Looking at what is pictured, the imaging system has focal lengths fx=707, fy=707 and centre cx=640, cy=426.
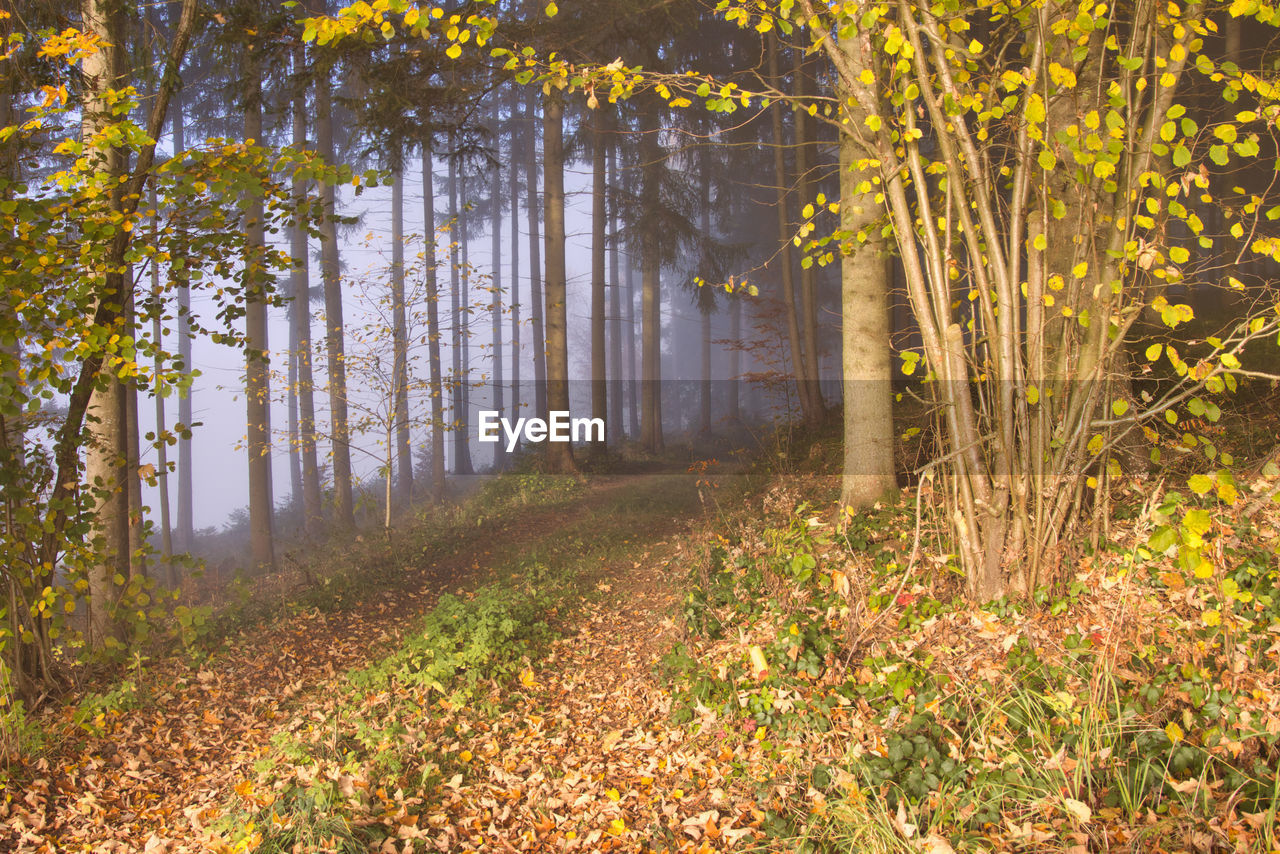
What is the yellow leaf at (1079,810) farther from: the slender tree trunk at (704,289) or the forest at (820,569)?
the slender tree trunk at (704,289)

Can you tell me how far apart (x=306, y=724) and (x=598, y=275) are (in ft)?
39.0

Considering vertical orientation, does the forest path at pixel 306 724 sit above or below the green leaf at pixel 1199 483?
below

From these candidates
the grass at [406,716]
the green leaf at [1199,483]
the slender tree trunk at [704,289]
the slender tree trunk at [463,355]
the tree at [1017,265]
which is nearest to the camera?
the green leaf at [1199,483]

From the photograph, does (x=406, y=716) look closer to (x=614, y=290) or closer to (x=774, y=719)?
(x=774, y=719)

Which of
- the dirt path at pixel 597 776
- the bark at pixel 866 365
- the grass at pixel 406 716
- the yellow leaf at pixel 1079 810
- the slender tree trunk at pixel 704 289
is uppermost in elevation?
the slender tree trunk at pixel 704 289

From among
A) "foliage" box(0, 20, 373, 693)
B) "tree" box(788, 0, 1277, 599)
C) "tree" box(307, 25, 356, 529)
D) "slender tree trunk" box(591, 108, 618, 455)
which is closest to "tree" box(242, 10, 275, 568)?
"tree" box(307, 25, 356, 529)

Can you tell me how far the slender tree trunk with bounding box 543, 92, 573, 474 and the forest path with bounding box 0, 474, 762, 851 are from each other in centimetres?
626

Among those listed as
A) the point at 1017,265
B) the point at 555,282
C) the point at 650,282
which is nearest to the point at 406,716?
the point at 1017,265

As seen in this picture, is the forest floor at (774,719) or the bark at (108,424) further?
the bark at (108,424)

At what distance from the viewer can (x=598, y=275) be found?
15141mm

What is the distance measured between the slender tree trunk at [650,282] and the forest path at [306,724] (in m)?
10.3

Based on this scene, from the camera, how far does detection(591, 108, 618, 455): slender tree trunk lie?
14.0 metres

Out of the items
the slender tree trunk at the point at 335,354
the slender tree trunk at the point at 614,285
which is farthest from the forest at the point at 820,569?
the slender tree trunk at the point at 614,285

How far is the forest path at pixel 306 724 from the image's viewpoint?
3.48 meters
